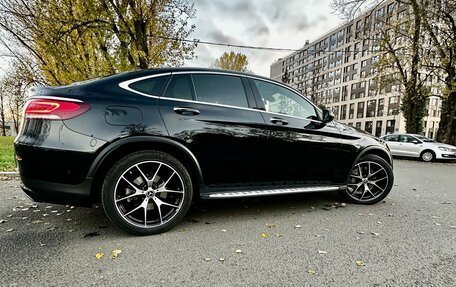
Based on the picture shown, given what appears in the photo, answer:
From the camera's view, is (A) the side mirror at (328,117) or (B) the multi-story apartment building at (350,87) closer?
(A) the side mirror at (328,117)

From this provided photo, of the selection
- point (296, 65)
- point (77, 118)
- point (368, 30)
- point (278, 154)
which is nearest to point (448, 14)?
point (368, 30)

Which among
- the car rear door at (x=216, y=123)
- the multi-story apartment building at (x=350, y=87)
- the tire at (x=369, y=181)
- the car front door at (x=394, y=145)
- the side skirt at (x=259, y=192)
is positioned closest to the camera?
the car rear door at (x=216, y=123)

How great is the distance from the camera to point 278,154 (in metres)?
3.31

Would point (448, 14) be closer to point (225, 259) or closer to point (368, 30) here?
point (368, 30)

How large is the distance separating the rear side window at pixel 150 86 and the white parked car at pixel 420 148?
14.6 meters

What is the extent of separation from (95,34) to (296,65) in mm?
77556

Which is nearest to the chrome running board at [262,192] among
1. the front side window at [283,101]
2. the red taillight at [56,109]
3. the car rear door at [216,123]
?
the car rear door at [216,123]

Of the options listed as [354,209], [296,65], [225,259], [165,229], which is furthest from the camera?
[296,65]

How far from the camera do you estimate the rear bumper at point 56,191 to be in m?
2.50

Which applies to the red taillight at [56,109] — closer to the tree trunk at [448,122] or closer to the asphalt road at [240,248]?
the asphalt road at [240,248]

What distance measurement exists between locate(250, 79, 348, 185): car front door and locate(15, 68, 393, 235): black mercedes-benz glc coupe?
0.01 m

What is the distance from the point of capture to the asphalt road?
2.02 metres

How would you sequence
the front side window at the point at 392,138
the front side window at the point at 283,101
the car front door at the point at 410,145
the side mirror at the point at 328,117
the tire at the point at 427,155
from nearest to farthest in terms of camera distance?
the front side window at the point at 283,101, the side mirror at the point at 328,117, the tire at the point at 427,155, the car front door at the point at 410,145, the front side window at the point at 392,138

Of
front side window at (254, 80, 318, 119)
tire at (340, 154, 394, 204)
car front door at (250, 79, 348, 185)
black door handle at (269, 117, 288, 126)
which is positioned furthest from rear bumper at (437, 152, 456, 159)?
black door handle at (269, 117, 288, 126)
